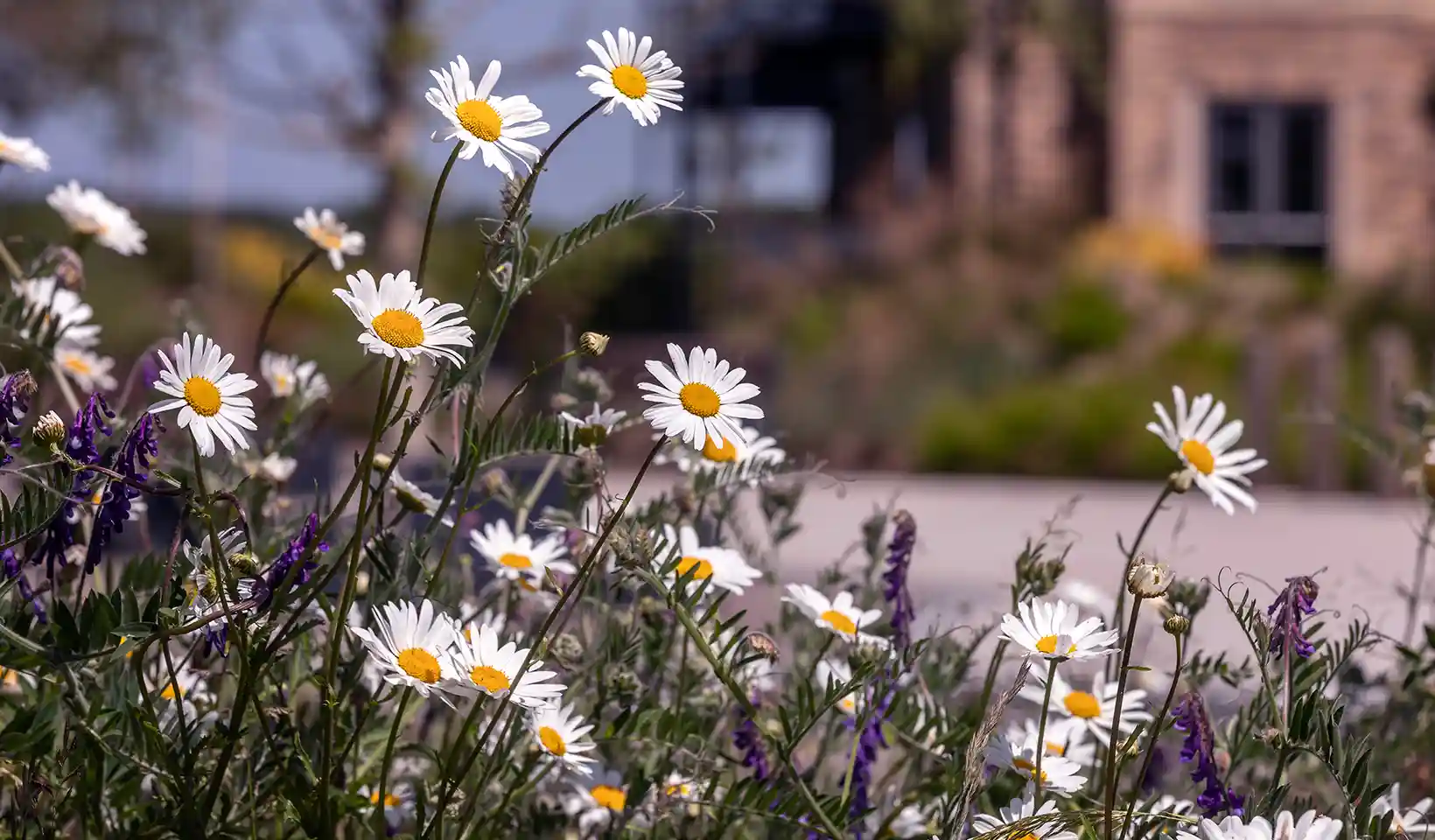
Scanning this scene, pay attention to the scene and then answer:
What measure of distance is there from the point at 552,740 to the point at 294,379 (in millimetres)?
702

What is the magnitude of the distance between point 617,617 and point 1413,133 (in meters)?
17.6

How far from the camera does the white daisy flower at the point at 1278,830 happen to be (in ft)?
3.51

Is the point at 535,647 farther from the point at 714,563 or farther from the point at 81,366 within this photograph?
the point at 81,366

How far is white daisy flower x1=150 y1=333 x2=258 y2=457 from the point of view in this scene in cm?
107

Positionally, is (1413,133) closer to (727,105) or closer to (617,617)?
(727,105)

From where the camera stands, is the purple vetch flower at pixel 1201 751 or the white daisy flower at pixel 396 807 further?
the white daisy flower at pixel 396 807

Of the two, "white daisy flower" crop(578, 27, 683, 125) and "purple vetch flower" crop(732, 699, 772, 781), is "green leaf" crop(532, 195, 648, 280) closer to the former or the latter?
"white daisy flower" crop(578, 27, 683, 125)

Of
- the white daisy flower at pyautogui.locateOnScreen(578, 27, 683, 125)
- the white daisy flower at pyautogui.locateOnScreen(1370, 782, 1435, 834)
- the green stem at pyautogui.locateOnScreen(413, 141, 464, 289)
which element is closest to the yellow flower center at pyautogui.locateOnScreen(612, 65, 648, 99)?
the white daisy flower at pyautogui.locateOnScreen(578, 27, 683, 125)

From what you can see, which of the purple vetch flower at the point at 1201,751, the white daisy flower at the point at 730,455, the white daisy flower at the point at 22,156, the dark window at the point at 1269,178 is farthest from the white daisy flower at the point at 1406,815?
the dark window at the point at 1269,178

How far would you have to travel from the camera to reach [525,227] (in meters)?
1.30

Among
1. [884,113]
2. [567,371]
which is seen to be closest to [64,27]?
[884,113]

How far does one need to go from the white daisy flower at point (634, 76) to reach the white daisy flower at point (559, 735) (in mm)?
475

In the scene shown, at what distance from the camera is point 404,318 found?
1118 millimetres

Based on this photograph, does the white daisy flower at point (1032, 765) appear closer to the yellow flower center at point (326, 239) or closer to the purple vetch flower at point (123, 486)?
the purple vetch flower at point (123, 486)
